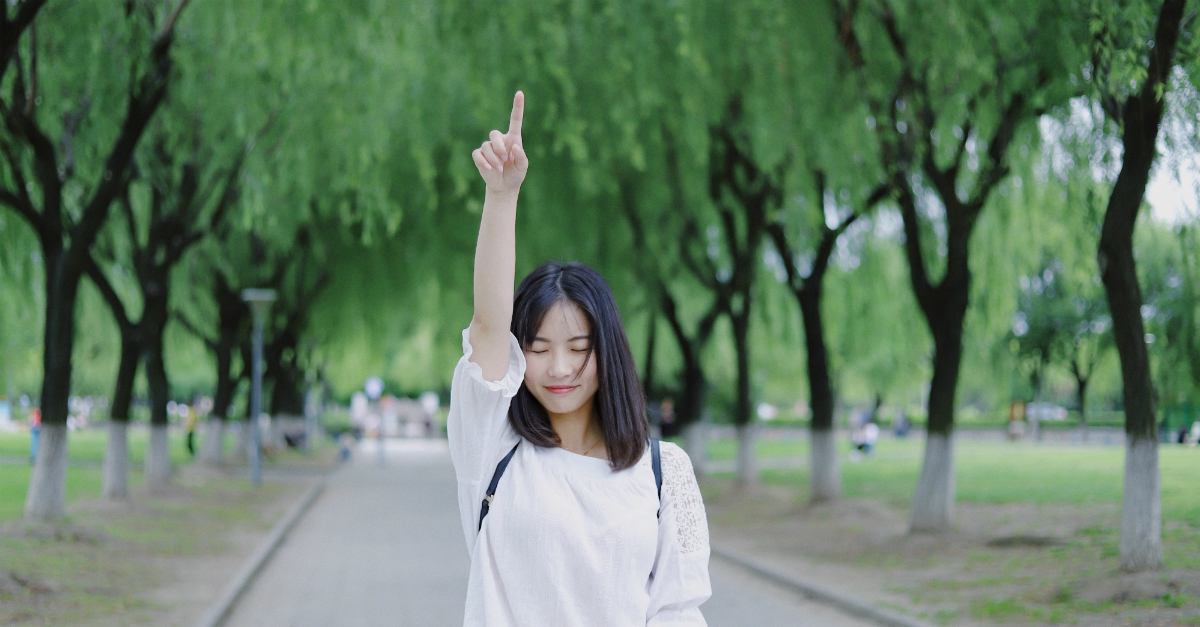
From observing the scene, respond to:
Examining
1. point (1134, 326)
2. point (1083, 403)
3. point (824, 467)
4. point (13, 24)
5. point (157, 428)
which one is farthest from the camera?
point (1083, 403)

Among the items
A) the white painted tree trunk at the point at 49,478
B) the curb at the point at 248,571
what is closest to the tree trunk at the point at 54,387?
the white painted tree trunk at the point at 49,478

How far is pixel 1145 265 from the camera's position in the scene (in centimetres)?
2745

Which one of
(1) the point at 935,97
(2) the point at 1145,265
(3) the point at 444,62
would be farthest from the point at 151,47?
(2) the point at 1145,265

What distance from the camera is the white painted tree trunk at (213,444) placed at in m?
25.9

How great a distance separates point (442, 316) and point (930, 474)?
1434 cm

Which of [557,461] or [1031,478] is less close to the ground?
[557,461]

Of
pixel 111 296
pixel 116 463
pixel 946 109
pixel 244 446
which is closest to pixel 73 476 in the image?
pixel 244 446

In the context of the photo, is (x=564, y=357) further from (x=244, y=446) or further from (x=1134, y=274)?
(x=244, y=446)

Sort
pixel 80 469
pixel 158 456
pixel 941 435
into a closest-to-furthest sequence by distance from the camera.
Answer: pixel 941 435 < pixel 158 456 < pixel 80 469

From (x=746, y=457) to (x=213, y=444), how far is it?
1180 centimetres

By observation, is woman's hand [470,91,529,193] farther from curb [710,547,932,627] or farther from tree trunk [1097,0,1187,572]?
tree trunk [1097,0,1187,572]

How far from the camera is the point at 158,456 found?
19844mm

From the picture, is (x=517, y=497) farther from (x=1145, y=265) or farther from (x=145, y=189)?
(x=1145, y=265)

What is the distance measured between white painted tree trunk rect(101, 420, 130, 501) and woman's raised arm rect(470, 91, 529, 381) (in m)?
15.8
